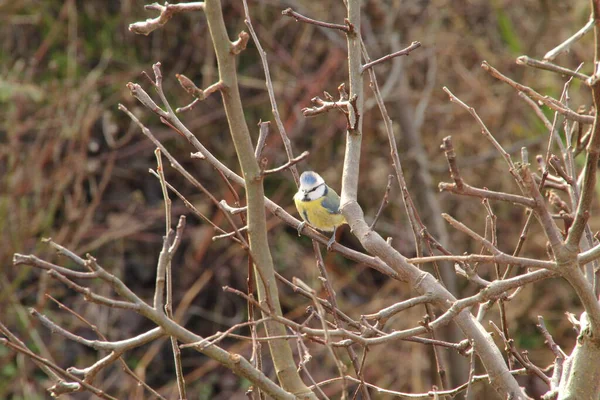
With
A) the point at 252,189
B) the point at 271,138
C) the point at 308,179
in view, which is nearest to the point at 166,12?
the point at 252,189

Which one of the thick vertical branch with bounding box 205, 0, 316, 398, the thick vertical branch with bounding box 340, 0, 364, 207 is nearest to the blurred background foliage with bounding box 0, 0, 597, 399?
the thick vertical branch with bounding box 340, 0, 364, 207

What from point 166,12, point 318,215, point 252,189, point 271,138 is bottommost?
point 271,138

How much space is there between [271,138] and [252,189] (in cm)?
381

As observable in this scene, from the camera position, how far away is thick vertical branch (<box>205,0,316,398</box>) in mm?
1210

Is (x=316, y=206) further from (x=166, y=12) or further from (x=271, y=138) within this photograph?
(x=271, y=138)

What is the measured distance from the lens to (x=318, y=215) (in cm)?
282

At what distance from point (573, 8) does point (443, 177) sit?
6.18ft

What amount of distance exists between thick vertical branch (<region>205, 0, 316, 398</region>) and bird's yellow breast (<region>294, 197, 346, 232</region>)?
1.47 meters

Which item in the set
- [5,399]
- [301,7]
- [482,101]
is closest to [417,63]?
[482,101]

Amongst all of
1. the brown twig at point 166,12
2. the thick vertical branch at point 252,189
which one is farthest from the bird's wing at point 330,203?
the brown twig at point 166,12

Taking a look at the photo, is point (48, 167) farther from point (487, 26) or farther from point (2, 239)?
point (487, 26)

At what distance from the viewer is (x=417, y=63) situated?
18.7 ft

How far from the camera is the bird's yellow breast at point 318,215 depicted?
2.81 meters

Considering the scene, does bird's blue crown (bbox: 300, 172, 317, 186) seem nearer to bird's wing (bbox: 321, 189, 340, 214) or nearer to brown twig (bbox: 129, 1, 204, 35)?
bird's wing (bbox: 321, 189, 340, 214)
